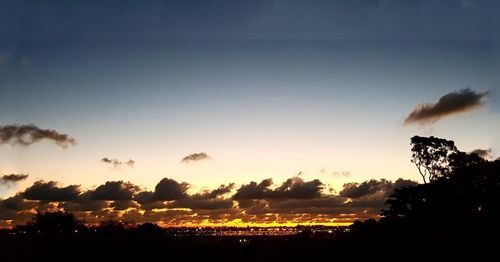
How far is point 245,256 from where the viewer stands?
3115 inches

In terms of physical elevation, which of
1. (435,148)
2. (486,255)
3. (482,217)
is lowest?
(486,255)

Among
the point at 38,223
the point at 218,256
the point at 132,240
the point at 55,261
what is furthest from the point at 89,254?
the point at 38,223

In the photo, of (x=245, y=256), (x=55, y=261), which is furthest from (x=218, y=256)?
(x=55, y=261)

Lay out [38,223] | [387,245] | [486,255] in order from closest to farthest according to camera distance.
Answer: [486,255] < [387,245] < [38,223]

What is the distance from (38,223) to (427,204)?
9077 centimetres

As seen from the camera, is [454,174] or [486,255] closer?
[486,255]

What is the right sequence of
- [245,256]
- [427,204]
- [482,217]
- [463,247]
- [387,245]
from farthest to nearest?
1. [245,256]
2. [427,204]
3. [482,217]
4. [387,245]
5. [463,247]

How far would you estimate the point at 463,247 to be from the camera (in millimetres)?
43219

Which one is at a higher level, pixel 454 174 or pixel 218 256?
pixel 454 174

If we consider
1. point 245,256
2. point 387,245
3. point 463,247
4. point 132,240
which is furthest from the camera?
point 245,256

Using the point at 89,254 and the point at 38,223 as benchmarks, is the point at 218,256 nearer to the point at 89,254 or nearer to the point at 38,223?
the point at 89,254

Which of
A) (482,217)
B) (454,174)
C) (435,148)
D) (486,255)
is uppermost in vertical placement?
(435,148)

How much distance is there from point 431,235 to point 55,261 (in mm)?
42464

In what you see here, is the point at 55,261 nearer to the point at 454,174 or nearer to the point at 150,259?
the point at 150,259
